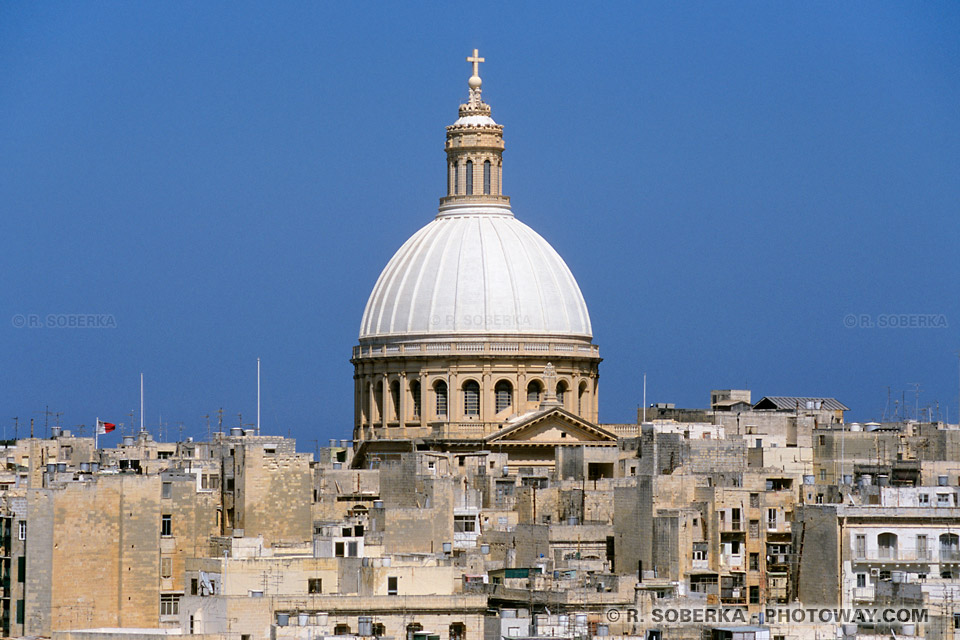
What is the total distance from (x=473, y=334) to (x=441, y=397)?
2569mm

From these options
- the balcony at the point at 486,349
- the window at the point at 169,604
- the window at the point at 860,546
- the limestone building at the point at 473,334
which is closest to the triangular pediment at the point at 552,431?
the limestone building at the point at 473,334

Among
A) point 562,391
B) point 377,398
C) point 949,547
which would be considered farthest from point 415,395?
point 949,547

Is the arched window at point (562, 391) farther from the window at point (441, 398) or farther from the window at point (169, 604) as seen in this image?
the window at point (169, 604)

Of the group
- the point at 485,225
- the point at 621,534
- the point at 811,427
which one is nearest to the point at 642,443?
the point at 811,427

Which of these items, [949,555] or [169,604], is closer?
[169,604]

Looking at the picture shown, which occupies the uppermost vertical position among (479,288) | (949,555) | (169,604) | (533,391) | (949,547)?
(479,288)

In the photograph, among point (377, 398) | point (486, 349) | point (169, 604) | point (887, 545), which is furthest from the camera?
point (377, 398)

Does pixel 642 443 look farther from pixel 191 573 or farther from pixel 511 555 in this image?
pixel 191 573

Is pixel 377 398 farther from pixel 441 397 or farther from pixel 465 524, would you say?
pixel 465 524

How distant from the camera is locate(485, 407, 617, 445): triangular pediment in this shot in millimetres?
107750

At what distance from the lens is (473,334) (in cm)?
11288

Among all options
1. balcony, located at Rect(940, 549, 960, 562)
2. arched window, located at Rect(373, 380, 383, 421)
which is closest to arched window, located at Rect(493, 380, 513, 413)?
arched window, located at Rect(373, 380, 383, 421)

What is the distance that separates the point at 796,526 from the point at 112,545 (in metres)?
15.7

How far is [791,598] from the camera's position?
7606 cm
